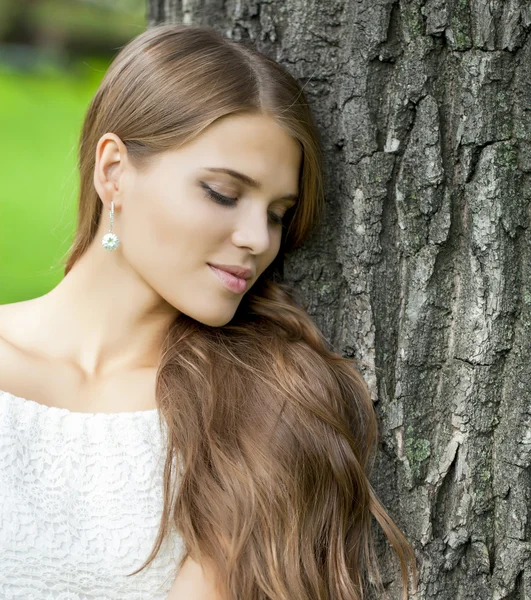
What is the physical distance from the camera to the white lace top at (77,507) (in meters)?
2.01

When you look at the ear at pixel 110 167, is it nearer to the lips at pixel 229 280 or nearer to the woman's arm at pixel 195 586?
the lips at pixel 229 280

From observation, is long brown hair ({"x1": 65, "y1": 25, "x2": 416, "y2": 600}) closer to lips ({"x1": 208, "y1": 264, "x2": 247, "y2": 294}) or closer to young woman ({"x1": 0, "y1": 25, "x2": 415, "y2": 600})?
young woman ({"x1": 0, "y1": 25, "x2": 415, "y2": 600})

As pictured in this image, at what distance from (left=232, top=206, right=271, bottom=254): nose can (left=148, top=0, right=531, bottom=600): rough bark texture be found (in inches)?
8.6

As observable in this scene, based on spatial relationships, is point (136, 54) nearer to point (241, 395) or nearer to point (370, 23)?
point (370, 23)

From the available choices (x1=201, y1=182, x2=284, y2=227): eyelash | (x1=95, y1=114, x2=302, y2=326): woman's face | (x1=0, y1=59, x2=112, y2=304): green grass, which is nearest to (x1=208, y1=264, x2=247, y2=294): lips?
(x1=95, y1=114, x2=302, y2=326): woman's face

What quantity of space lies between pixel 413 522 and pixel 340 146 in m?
0.96

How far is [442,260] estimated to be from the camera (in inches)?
75.9

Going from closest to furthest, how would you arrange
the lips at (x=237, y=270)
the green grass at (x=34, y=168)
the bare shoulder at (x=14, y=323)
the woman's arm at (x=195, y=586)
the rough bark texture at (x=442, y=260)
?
the rough bark texture at (x=442, y=260) < the woman's arm at (x=195, y=586) < the lips at (x=237, y=270) < the bare shoulder at (x=14, y=323) < the green grass at (x=34, y=168)

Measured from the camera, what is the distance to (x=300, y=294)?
224 cm

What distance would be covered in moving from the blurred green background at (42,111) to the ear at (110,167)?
1.94 metres

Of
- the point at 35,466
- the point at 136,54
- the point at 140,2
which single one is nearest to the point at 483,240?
the point at 136,54

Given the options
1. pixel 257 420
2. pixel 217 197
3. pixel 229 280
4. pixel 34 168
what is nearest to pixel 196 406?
pixel 257 420

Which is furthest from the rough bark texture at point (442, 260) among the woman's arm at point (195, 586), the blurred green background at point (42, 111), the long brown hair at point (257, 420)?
the blurred green background at point (42, 111)

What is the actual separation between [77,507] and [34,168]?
465cm
